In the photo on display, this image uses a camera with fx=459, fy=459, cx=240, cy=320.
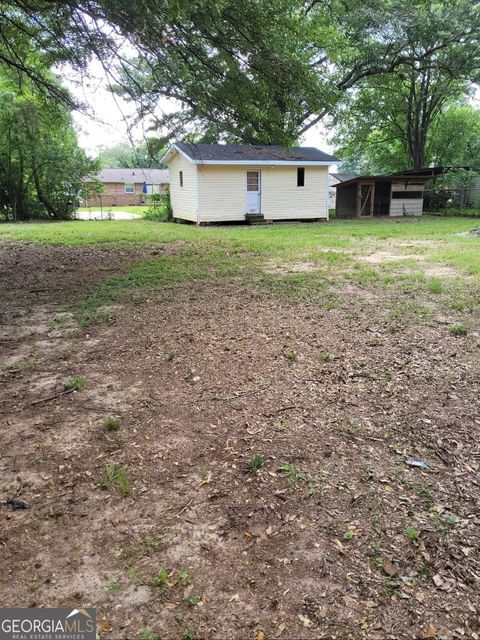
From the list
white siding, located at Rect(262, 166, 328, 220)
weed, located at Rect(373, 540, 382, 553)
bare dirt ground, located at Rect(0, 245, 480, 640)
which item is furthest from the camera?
white siding, located at Rect(262, 166, 328, 220)

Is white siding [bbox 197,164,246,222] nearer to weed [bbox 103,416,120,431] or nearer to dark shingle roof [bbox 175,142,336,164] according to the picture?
dark shingle roof [bbox 175,142,336,164]

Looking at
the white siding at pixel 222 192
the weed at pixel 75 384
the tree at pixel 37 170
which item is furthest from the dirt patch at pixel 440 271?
the tree at pixel 37 170

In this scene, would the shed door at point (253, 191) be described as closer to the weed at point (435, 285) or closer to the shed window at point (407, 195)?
the shed window at point (407, 195)

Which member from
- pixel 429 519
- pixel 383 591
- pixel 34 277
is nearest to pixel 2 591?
pixel 383 591

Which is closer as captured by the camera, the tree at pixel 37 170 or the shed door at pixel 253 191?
the shed door at pixel 253 191

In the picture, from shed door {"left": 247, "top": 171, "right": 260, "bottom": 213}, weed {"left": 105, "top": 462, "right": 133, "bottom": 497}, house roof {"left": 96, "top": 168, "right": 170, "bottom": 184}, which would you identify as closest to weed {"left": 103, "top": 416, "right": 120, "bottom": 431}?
weed {"left": 105, "top": 462, "right": 133, "bottom": 497}

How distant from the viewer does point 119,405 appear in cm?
317

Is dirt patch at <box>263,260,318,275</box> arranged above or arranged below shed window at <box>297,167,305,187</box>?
below

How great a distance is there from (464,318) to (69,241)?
1022 centimetres

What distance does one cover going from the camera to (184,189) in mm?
18031

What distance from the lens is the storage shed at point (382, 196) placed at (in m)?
20.9

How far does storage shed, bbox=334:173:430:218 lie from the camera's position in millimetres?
20938

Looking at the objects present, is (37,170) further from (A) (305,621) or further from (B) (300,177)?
(A) (305,621)

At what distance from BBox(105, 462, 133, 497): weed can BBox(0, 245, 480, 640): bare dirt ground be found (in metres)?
0.02
